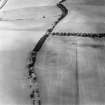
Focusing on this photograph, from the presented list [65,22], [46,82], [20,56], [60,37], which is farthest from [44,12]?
[46,82]

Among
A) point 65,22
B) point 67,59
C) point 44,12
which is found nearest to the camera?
point 67,59

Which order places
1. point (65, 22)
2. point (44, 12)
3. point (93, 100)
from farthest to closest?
point (44, 12) → point (65, 22) → point (93, 100)

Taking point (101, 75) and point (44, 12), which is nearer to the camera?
point (101, 75)

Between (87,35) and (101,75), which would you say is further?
(87,35)

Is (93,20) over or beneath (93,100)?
over

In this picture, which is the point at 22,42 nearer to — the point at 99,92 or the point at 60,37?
the point at 60,37

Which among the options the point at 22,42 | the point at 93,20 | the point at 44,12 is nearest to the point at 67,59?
the point at 22,42

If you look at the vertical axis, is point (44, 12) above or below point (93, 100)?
above

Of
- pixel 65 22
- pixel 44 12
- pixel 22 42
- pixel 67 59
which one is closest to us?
pixel 67 59

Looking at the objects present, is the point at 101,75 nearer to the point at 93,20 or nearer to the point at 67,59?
the point at 67,59
